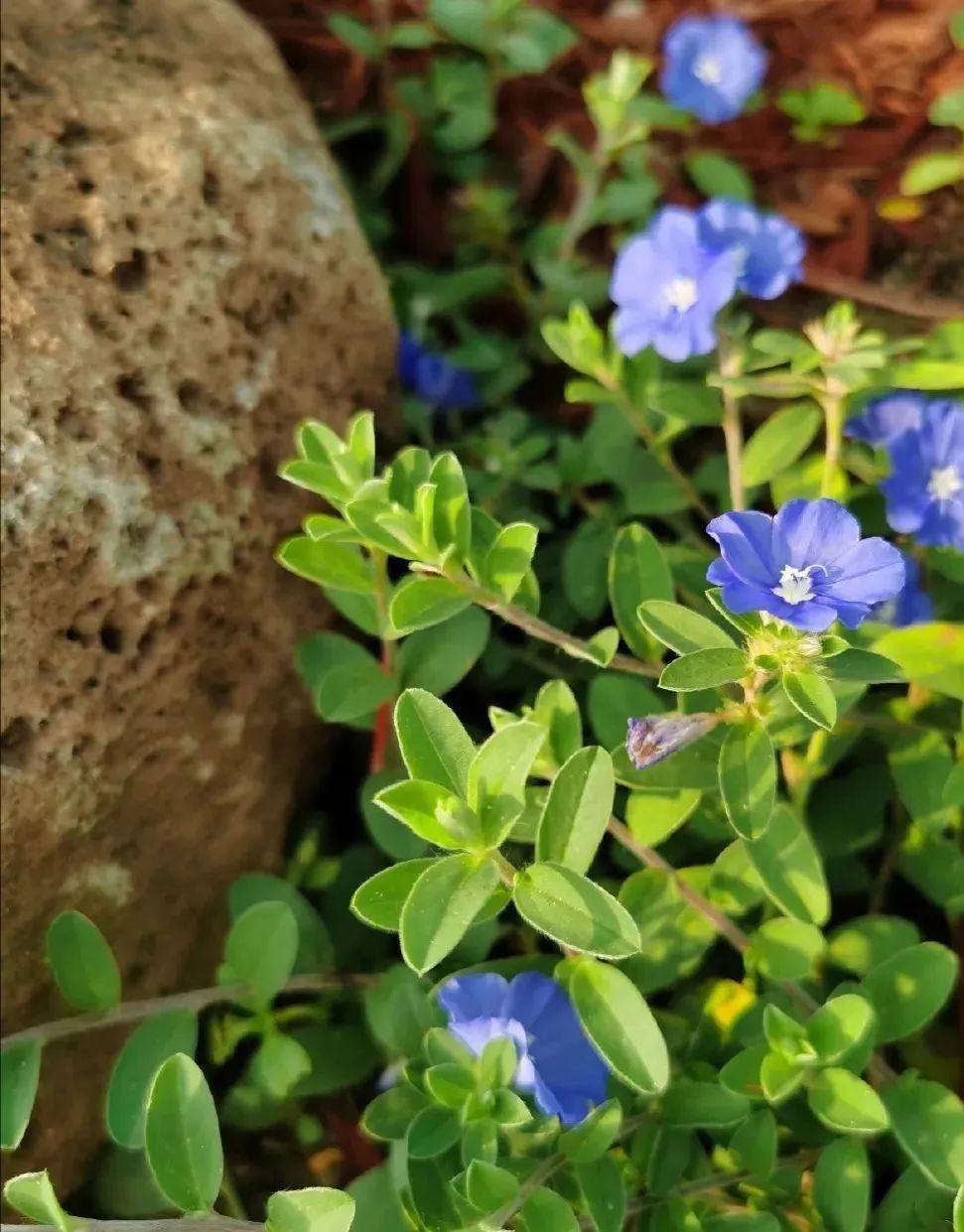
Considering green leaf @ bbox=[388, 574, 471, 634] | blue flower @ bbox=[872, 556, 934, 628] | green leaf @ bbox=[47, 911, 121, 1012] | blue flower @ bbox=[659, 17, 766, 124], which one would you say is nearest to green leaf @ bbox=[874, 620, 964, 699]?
blue flower @ bbox=[872, 556, 934, 628]

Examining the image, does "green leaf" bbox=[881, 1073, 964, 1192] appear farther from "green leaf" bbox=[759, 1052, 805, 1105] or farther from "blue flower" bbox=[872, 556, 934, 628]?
"blue flower" bbox=[872, 556, 934, 628]

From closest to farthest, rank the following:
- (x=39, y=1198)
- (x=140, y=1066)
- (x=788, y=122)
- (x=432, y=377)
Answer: (x=39, y=1198) < (x=140, y=1066) < (x=432, y=377) < (x=788, y=122)

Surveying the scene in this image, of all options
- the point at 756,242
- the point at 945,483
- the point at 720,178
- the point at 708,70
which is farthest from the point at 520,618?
the point at 708,70

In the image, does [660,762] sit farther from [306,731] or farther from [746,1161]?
[306,731]

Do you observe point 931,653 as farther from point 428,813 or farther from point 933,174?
point 933,174

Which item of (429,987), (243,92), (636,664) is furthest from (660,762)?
(243,92)
